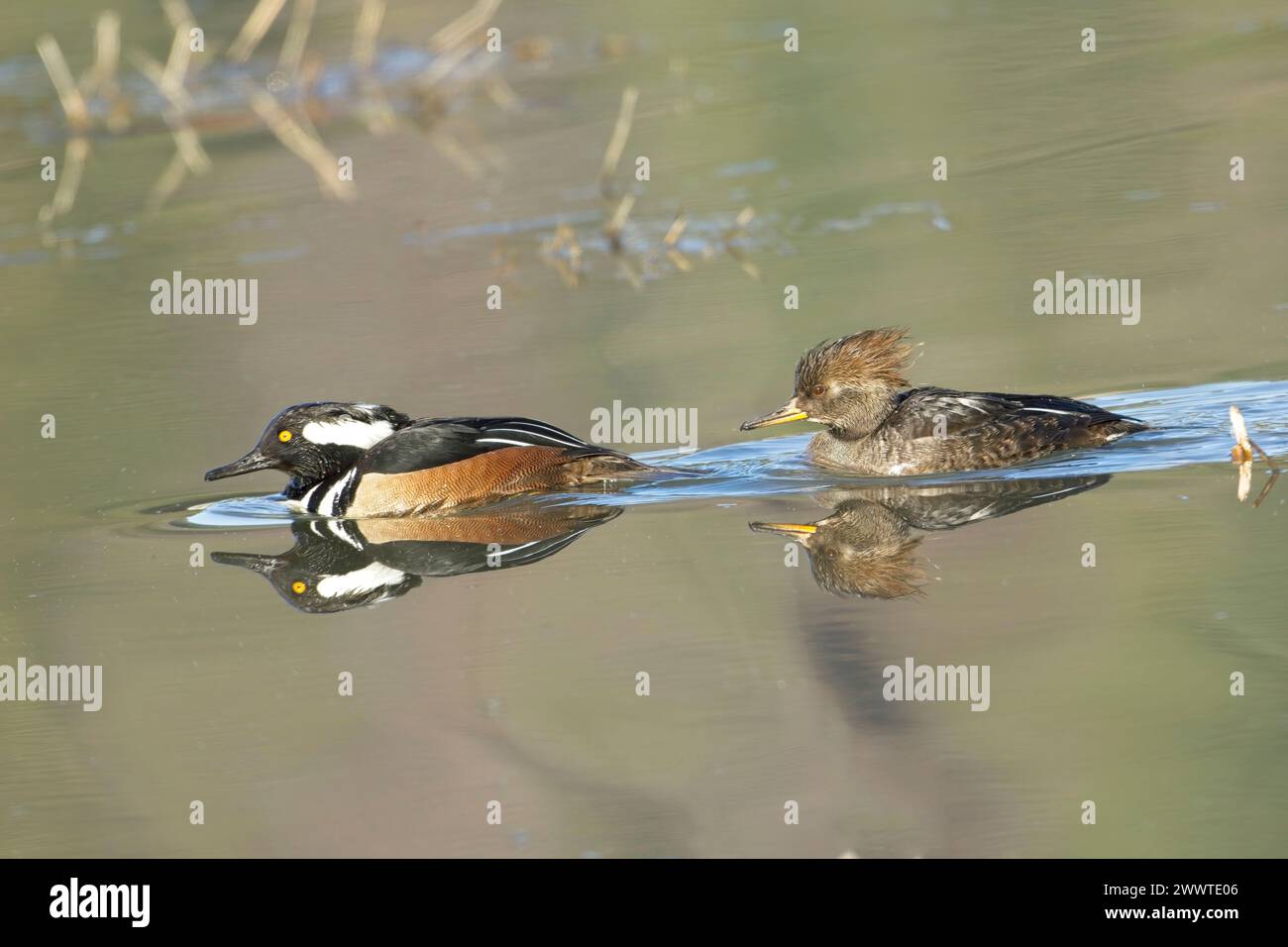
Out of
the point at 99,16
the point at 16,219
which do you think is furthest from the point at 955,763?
the point at 99,16

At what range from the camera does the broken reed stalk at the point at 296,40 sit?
23.8m

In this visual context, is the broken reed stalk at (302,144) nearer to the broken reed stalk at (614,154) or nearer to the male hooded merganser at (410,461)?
the broken reed stalk at (614,154)

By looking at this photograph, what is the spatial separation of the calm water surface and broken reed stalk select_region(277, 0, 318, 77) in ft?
6.40

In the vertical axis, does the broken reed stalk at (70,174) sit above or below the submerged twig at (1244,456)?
above

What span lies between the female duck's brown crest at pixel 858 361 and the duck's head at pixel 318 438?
2.49m

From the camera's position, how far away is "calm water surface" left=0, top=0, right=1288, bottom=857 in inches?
273

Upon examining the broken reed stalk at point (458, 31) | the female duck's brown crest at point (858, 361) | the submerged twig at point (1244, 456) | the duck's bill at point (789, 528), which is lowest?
the duck's bill at point (789, 528)

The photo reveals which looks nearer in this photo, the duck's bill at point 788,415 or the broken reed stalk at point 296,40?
the duck's bill at point 788,415

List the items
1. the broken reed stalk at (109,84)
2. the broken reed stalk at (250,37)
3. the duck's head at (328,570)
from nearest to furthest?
the duck's head at (328,570)
the broken reed stalk at (109,84)
the broken reed stalk at (250,37)

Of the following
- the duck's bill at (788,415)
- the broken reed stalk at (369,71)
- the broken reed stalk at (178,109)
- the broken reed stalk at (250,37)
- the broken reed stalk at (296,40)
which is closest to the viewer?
the duck's bill at (788,415)

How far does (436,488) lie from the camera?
34.8 feet

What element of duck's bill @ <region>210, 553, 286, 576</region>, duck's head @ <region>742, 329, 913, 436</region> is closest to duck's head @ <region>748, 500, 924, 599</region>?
duck's head @ <region>742, 329, 913, 436</region>

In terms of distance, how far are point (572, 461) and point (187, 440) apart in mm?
3006

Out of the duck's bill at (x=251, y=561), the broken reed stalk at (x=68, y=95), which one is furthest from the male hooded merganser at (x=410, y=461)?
the broken reed stalk at (x=68, y=95)
